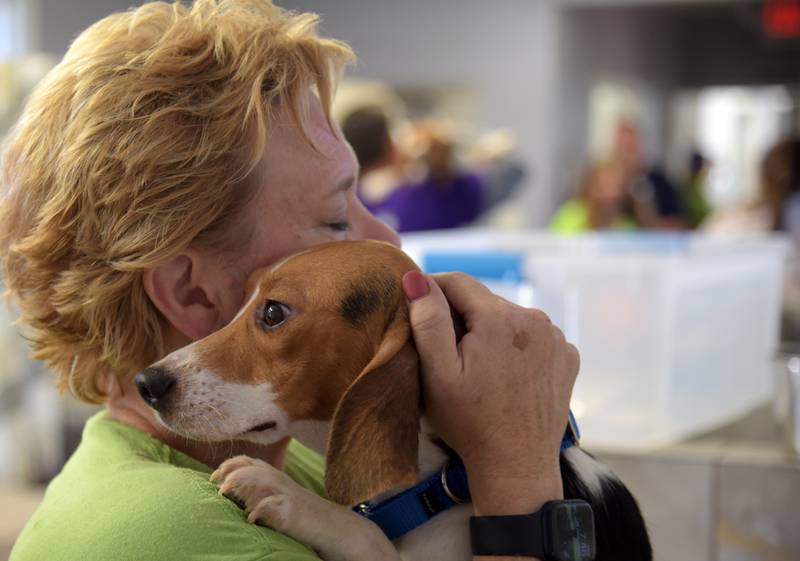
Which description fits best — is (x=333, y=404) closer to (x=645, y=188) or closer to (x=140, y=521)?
(x=140, y=521)

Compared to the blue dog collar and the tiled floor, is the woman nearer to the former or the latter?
the blue dog collar

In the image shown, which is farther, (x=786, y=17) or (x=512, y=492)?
(x=786, y=17)

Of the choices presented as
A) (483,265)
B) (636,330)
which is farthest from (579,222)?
(483,265)

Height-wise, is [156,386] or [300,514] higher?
[156,386]

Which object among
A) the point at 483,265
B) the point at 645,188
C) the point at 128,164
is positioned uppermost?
the point at 128,164

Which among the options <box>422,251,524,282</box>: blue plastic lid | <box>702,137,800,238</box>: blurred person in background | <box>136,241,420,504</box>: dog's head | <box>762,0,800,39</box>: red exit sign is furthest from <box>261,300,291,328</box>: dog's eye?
<box>762,0,800,39</box>: red exit sign

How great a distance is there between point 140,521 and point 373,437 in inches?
8.4

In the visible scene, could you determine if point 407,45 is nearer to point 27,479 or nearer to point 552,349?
point 27,479

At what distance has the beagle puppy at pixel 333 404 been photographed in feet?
3.19

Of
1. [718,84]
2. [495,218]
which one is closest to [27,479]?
[495,218]

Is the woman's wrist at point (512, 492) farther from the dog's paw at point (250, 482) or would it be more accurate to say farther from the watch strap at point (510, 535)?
the dog's paw at point (250, 482)

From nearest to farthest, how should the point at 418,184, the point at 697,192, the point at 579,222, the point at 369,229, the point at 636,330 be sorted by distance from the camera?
the point at 369,229 < the point at 636,330 < the point at 418,184 < the point at 579,222 < the point at 697,192

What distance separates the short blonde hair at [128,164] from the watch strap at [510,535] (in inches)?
15.9

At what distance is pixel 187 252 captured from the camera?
1.11 metres
